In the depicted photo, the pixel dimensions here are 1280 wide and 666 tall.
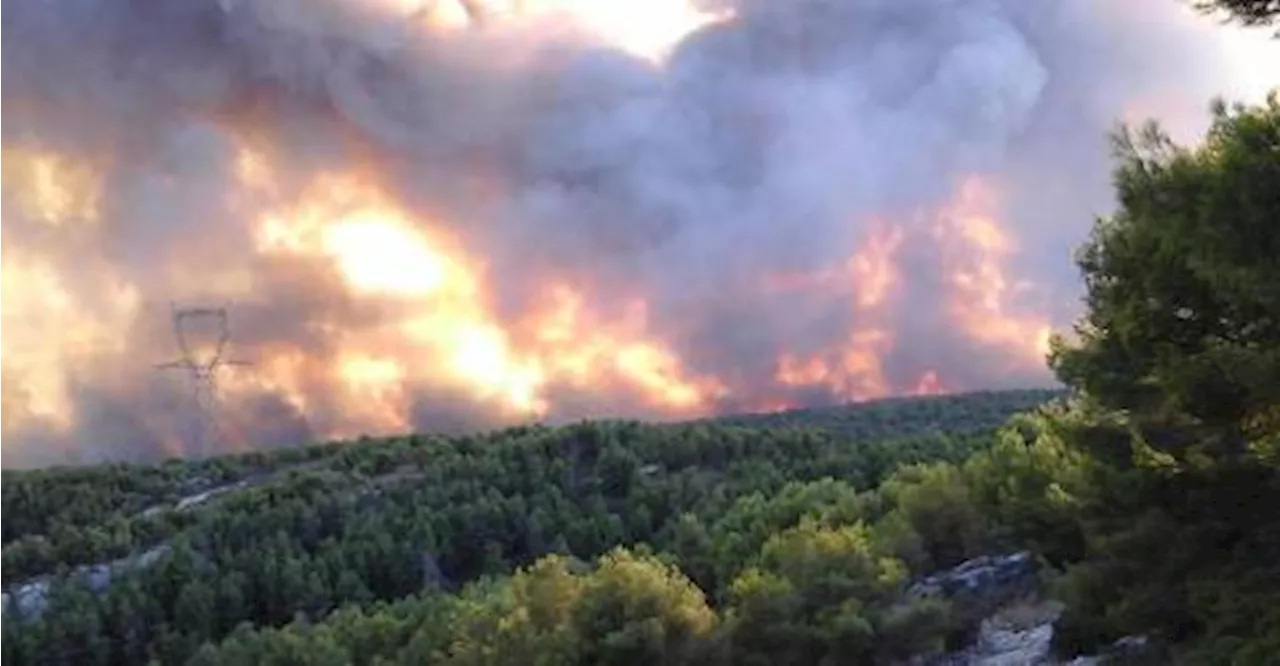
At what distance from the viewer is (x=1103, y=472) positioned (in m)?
27.4

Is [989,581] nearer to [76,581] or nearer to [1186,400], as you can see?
[1186,400]

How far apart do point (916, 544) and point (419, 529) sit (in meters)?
94.5

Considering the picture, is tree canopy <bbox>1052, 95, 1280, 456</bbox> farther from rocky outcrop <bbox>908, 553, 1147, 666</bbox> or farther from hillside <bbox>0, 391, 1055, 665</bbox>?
hillside <bbox>0, 391, 1055, 665</bbox>

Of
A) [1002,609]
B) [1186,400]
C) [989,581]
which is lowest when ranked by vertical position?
[1002,609]

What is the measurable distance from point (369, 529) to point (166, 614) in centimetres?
2307

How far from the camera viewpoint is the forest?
810 inches

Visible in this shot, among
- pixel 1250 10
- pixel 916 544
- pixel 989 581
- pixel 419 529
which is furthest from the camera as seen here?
pixel 419 529

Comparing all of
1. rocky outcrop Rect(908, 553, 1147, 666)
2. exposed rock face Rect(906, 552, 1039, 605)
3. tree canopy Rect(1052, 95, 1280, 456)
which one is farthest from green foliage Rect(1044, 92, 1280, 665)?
exposed rock face Rect(906, 552, 1039, 605)

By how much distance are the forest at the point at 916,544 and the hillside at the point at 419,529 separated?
1.48ft

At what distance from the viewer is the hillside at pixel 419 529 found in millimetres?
135625

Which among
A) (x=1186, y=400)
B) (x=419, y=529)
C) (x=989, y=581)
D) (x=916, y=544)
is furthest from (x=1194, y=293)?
(x=419, y=529)

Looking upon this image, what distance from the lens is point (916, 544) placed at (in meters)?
67.6

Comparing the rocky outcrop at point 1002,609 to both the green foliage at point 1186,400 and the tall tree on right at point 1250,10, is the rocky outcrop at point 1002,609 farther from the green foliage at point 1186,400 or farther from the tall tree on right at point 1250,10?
the tall tree on right at point 1250,10

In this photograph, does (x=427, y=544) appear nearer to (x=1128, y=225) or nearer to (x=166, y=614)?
(x=166, y=614)
